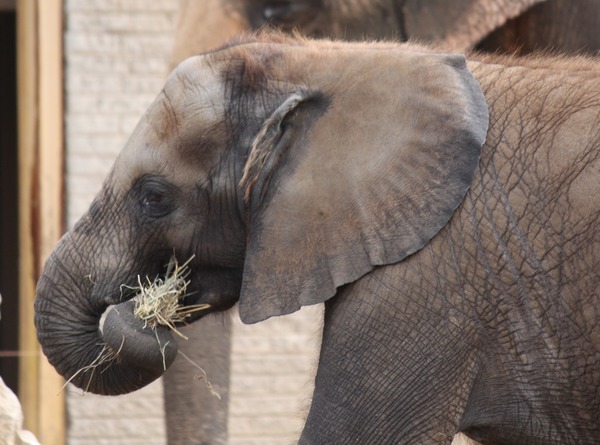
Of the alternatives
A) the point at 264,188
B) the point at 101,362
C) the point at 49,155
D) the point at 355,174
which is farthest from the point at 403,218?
the point at 49,155

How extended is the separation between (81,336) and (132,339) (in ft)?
0.58

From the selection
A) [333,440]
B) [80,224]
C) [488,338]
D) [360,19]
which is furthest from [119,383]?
[360,19]

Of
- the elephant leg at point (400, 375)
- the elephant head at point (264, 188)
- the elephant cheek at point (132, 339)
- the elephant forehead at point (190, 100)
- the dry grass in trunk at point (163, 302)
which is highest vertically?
the elephant forehead at point (190, 100)

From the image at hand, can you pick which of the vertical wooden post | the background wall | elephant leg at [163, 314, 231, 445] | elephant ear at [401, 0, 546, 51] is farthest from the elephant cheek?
the vertical wooden post

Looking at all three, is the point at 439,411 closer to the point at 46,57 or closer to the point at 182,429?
the point at 182,429

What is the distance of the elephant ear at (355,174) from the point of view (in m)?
3.39

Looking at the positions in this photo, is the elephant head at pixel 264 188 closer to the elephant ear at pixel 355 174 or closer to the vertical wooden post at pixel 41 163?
the elephant ear at pixel 355 174

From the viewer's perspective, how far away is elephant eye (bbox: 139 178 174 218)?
11.8ft

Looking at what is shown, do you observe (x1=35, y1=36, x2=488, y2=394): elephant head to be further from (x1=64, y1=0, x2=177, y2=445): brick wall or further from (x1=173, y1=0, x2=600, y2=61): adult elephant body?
(x1=64, y1=0, x2=177, y2=445): brick wall

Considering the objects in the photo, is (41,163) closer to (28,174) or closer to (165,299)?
(28,174)

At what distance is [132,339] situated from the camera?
3598 millimetres

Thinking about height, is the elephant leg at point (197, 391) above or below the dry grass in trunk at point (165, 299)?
below

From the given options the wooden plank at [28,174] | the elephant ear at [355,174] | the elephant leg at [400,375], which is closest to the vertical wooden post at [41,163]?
the wooden plank at [28,174]

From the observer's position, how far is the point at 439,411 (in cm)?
335
